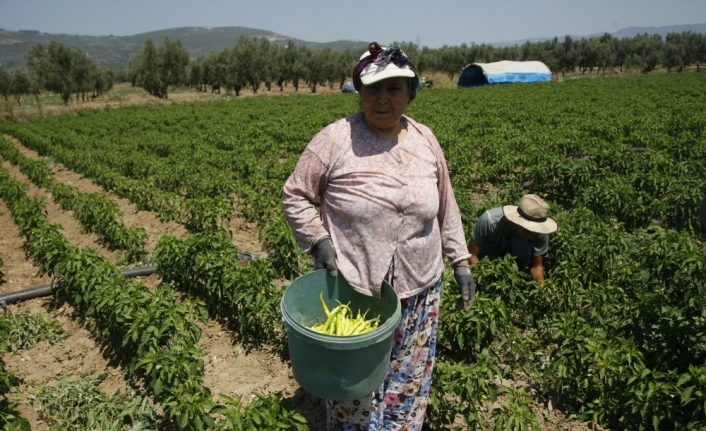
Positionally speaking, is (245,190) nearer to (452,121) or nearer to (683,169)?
(683,169)

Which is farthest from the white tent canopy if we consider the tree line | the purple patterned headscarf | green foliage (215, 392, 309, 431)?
green foliage (215, 392, 309, 431)

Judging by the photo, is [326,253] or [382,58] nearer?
[382,58]

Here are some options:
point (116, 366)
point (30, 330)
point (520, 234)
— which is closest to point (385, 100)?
point (520, 234)

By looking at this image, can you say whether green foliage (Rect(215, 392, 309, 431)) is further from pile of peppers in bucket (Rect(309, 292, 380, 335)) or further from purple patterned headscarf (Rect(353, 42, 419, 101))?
purple patterned headscarf (Rect(353, 42, 419, 101))

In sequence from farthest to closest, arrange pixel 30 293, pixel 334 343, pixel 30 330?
pixel 30 293
pixel 30 330
pixel 334 343

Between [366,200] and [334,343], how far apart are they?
0.72m

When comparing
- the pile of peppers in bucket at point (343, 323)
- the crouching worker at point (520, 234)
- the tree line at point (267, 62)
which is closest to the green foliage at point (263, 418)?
the pile of peppers in bucket at point (343, 323)

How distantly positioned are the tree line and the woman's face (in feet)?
138

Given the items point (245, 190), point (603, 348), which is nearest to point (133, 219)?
point (245, 190)

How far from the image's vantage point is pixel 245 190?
8289mm

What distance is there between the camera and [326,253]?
2334 mm

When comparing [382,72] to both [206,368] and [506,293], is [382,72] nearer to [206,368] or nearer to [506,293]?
[506,293]

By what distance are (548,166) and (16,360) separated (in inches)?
344

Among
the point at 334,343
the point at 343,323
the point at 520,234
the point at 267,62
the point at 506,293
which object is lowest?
the point at 506,293
